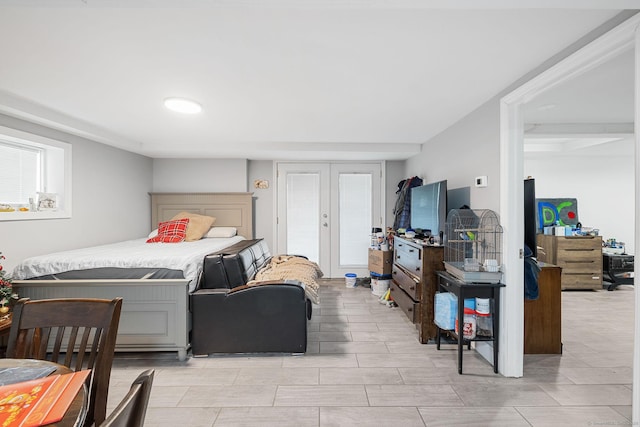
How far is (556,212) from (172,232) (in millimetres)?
6132

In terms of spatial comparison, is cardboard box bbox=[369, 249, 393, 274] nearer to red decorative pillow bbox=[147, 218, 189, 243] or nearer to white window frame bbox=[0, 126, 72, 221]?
red decorative pillow bbox=[147, 218, 189, 243]

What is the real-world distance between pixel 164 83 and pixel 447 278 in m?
2.73

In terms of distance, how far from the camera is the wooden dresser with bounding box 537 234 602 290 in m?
4.75

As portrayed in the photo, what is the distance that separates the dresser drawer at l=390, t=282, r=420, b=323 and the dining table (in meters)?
2.77

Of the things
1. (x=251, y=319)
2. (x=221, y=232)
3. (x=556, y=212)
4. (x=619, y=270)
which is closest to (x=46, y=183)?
(x=221, y=232)

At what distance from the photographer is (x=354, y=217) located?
5.45 metres

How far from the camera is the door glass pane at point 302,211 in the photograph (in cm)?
538

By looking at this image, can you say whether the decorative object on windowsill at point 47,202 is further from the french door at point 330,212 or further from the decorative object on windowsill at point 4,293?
the french door at point 330,212

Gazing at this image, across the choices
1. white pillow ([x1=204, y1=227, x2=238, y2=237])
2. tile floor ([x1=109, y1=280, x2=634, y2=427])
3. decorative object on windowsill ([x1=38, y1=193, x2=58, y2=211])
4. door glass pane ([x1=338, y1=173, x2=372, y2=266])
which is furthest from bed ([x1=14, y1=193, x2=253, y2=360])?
door glass pane ([x1=338, y1=173, x2=372, y2=266])

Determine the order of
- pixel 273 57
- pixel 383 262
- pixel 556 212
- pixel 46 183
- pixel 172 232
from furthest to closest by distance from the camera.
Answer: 1. pixel 556 212
2. pixel 383 262
3. pixel 172 232
4. pixel 46 183
5. pixel 273 57

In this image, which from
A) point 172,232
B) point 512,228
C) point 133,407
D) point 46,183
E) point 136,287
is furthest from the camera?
point 172,232

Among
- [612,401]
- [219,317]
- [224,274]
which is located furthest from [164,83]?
[612,401]

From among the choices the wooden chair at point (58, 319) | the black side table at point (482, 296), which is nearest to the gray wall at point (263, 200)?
the black side table at point (482, 296)

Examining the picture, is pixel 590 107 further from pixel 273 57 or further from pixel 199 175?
pixel 199 175
